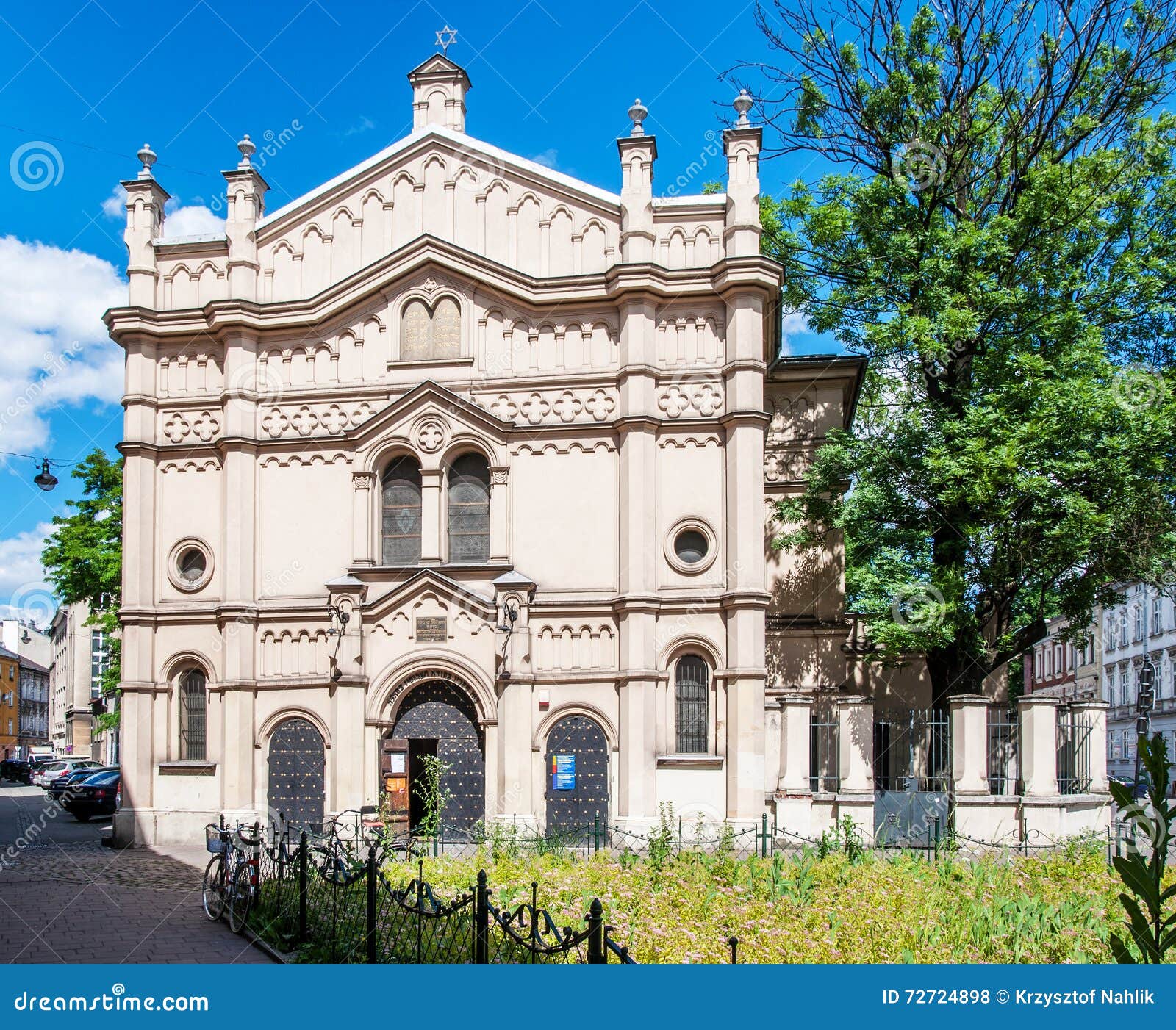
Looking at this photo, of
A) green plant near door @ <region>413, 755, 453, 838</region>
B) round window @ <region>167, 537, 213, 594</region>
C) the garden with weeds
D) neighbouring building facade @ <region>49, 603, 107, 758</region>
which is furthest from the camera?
neighbouring building facade @ <region>49, 603, 107, 758</region>

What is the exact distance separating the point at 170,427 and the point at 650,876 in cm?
1487

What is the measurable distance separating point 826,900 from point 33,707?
10940 cm

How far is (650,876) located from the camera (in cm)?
1353

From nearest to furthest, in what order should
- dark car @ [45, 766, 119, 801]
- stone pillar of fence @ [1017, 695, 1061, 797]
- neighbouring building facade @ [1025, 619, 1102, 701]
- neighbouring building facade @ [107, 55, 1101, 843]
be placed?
stone pillar of fence @ [1017, 695, 1061, 797] < neighbouring building facade @ [107, 55, 1101, 843] < dark car @ [45, 766, 119, 801] < neighbouring building facade @ [1025, 619, 1102, 701]

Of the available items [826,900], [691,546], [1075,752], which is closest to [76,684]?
[691,546]

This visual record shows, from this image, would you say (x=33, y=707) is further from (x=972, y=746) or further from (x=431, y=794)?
(x=972, y=746)

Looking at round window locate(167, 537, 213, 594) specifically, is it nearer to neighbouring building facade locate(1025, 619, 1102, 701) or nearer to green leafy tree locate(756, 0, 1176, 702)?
green leafy tree locate(756, 0, 1176, 702)

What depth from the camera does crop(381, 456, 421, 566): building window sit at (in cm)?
2202

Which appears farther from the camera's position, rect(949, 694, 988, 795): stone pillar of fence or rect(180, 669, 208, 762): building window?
rect(180, 669, 208, 762): building window

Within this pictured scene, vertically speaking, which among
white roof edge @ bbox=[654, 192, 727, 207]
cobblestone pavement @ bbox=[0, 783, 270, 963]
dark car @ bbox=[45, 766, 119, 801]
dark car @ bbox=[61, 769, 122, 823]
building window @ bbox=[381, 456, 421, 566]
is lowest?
dark car @ bbox=[45, 766, 119, 801]

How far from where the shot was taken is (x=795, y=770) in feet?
62.8

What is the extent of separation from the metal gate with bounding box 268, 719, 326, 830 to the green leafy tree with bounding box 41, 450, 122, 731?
12239mm

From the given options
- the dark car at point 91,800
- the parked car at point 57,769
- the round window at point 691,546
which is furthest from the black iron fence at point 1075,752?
the parked car at point 57,769

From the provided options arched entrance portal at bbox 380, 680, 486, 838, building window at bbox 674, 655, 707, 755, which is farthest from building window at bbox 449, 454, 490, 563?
building window at bbox 674, 655, 707, 755
